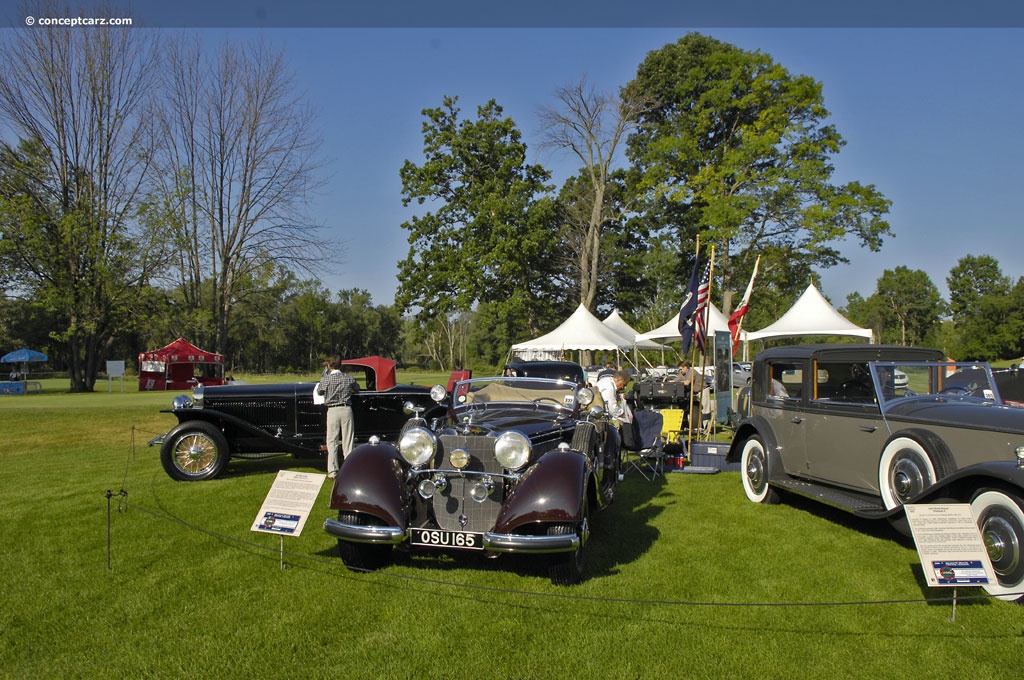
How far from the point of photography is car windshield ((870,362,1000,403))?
5.87 m

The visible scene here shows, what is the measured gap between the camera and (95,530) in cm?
632

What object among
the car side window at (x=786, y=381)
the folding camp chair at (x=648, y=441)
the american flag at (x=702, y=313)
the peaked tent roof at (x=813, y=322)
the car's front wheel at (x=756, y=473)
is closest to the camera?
the car side window at (x=786, y=381)

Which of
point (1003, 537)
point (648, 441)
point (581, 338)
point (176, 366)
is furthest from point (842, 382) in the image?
point (176, 366)

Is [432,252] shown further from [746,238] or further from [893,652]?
[893,652]

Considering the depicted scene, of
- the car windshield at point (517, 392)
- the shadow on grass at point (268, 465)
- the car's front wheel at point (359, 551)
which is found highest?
the car windshield at point (517, 392)

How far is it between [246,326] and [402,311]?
39.2 m

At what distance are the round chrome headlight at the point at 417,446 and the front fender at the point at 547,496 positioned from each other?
2.42ft

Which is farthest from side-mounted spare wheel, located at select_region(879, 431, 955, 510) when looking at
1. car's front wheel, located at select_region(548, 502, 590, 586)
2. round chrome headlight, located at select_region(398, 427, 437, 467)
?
round chrome headlight, located at select_region(398, 427, 437, 467)

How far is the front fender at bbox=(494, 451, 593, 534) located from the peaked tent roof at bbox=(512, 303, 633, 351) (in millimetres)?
15873

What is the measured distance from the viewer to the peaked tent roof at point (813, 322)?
18891 mm

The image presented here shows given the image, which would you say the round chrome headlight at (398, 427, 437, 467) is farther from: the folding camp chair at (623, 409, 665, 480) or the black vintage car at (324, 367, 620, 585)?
the folding camp chair at (623, 409, 665, 480)

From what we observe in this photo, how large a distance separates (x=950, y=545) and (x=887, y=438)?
68.2 inches

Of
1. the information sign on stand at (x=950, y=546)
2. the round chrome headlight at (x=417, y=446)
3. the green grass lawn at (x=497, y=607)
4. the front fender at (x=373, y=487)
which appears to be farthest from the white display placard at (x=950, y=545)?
the front fender at (x=373, y=487)

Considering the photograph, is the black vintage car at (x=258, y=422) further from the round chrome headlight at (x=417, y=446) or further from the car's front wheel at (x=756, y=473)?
the car's front wheel at (x=756, y=473)
